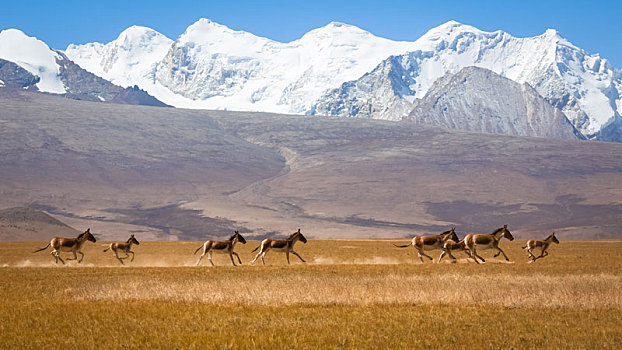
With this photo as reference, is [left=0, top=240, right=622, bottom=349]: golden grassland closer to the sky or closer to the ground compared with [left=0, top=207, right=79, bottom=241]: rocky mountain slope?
closer to the sky

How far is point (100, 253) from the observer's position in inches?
2306

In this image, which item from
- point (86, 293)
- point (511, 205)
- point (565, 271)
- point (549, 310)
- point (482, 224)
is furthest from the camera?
point (511, 205)

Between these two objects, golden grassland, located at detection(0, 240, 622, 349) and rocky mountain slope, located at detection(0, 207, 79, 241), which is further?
rocky mountain slope, located at detection(0, 207, 79, 241)

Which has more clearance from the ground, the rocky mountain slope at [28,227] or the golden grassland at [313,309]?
the golden grassland at [313,309]

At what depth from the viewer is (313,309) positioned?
74.4 ft

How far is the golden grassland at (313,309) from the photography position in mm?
17781

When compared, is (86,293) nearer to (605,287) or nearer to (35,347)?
(35,347)

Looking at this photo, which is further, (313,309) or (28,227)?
(28,227)

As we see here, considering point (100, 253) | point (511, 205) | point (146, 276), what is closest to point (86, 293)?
point (146, 276)

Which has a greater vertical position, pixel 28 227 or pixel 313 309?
pixel 313 309

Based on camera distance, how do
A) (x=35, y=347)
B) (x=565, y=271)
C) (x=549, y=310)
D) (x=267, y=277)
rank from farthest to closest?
(x=565, y=271) < (x=267, y=277) < (x=549, y=310) < (x=35, y=347)

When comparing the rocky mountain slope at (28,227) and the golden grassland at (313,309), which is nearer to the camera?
the golden grassland at (313,309)

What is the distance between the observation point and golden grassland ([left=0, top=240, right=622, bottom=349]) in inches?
700

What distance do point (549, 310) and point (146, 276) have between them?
16.9 m
